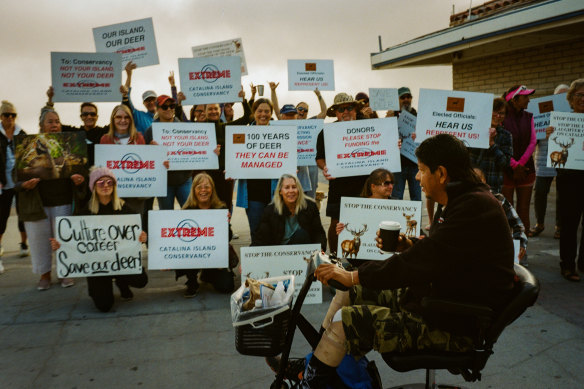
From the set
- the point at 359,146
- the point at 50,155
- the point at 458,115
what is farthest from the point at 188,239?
the point at 458,115

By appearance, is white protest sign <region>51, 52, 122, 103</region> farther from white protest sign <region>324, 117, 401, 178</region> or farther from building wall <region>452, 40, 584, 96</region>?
building wall <region>452, 40, 584, 96</region>

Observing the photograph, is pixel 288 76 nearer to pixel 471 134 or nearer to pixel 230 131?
pixel 230 131

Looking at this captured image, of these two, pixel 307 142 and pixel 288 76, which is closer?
pixel 307 142

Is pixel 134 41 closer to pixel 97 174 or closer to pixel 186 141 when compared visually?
pixel 186 141

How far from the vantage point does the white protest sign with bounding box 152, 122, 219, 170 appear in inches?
207

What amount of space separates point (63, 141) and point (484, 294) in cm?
432

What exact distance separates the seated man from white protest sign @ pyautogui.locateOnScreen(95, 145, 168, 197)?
11.5 ft

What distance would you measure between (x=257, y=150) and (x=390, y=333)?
3.42 metres

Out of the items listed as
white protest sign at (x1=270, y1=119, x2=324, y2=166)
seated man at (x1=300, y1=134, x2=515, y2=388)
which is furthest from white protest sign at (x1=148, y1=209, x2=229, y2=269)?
seated man at (x1=300, y1=134, x2=515, y2=388)

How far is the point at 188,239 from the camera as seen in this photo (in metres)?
4.52

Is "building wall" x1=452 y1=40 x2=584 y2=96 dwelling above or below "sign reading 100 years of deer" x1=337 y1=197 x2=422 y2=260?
above

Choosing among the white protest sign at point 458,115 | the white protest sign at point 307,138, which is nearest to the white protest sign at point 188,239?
the white protest sign at point 307,138

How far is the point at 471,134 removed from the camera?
4.95 meters

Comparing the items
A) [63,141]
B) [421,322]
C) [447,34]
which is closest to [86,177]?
[63,141]
